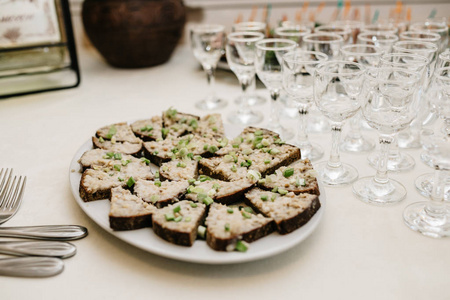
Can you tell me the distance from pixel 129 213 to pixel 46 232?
186 mm

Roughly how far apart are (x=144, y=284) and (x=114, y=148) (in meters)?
0.54

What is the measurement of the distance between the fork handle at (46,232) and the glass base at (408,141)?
39.2 inches

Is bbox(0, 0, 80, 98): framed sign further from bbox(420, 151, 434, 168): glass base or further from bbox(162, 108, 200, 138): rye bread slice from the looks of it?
bbox(420, 151, 434, 168): glass base

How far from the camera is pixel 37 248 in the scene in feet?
2.87

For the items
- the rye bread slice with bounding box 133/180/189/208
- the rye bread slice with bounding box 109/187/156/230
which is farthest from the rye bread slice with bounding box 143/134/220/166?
the rye bread slice with bounding box 109/187/156/230

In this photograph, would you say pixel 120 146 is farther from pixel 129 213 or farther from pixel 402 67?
pixel 402 67

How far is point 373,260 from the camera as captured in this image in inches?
34.6

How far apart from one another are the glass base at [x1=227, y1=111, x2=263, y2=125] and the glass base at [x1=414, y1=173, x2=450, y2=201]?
2.02 ft

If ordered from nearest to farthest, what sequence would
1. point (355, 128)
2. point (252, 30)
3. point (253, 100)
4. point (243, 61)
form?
1. point (355, 128)
2. point (243, 61)
3. point (252, 30)
4. point (253, 100)

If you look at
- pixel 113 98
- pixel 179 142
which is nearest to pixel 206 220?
pixel 179 142

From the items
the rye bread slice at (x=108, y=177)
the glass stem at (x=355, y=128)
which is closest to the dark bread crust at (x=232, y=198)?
the rye bread slice at (x=108, y=177)

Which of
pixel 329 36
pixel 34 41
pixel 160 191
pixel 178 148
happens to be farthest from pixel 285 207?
pixel 34 41

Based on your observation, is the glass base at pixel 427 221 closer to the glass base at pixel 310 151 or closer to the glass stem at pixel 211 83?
the glass base at pixel 310 151

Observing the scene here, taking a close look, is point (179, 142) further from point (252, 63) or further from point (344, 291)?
point (344, 291)
